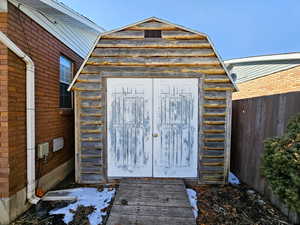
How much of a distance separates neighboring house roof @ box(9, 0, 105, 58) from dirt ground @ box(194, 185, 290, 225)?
4494 mm

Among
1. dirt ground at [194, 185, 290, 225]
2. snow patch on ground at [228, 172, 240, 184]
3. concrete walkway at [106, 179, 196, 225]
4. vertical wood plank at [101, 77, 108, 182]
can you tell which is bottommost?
dirt ground at [194, 185, 290, 225]

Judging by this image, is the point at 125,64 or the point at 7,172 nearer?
the point at 7,172

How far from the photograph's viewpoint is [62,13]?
354cm

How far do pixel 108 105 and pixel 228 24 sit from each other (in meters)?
27.7

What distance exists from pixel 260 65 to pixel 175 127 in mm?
10129

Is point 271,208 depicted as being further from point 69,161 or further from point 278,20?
point 278,20

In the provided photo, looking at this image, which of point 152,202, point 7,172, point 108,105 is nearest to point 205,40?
point 108,105

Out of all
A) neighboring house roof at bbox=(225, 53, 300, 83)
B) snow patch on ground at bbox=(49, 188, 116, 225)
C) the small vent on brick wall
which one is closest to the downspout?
snow patch on ground at bbox=(49, 188, 116, 225)

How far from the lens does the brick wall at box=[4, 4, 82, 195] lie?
Answer: 2703mm

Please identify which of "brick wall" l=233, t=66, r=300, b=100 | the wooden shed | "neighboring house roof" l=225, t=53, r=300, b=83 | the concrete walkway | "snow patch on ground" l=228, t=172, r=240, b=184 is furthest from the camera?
"neighboring house roof" l=225, t=53, r=300, b=83

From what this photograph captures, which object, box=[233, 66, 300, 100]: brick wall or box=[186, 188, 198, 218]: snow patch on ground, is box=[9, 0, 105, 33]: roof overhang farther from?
box=[233, 66, 300, 100]: brick wall

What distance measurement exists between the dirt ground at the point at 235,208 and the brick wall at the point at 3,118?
9.92 feet

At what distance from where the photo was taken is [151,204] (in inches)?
115

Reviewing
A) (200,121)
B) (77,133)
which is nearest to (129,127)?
(77,133)
